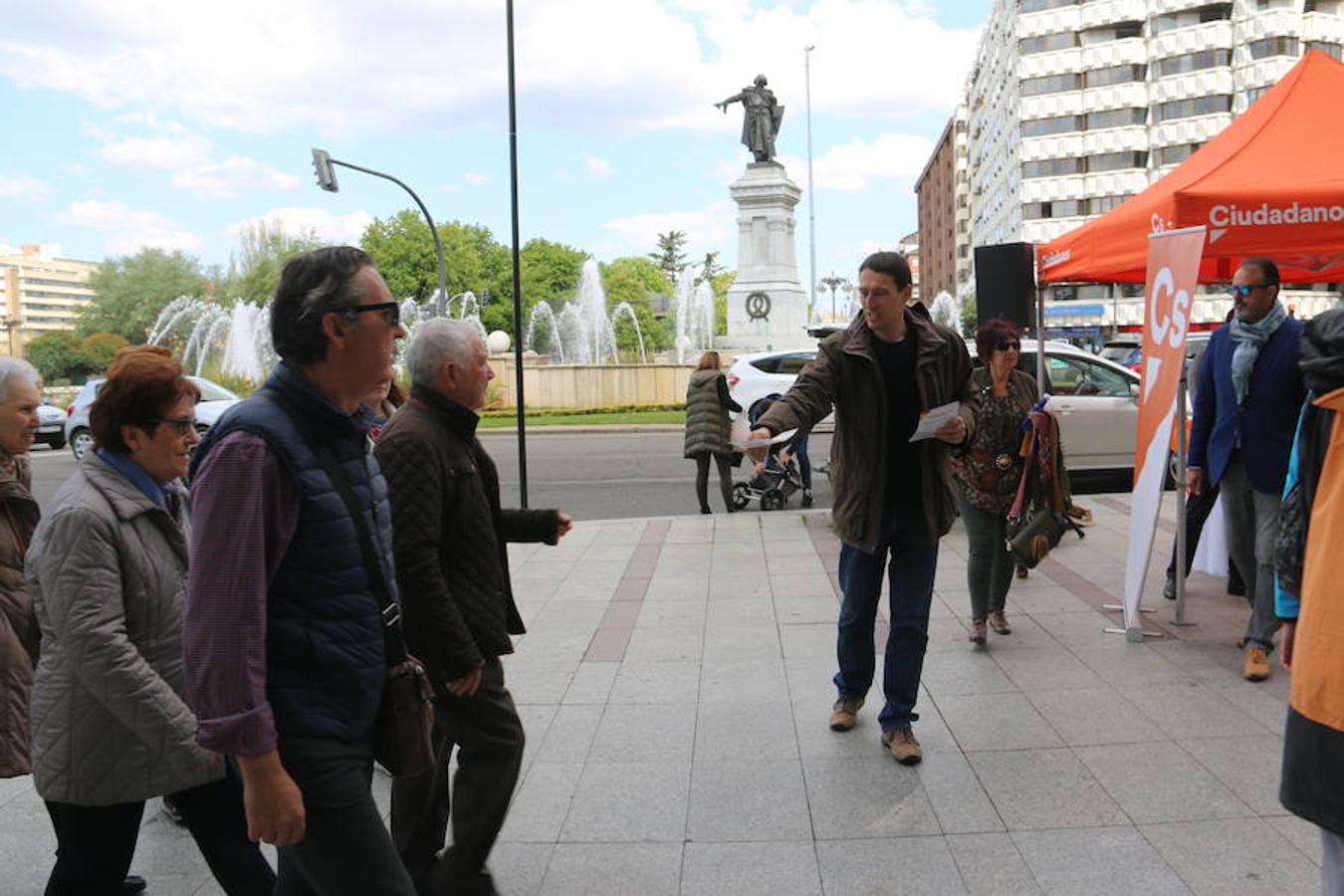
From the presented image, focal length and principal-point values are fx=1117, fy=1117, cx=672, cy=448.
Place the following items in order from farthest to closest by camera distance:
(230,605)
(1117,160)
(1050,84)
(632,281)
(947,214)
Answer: (947,214) < (632,281) < (1050,84) < (1117,160) < (230,605)

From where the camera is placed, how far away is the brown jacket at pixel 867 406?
4.42 meters

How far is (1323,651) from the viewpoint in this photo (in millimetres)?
2396

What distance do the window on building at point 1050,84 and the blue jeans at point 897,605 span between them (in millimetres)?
71574

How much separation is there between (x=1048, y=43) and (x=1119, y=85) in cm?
502

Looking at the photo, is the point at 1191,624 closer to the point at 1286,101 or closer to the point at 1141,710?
the point at 1141,710

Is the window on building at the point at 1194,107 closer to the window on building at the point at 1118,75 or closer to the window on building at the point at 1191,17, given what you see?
the window on building at the point at 1118,75

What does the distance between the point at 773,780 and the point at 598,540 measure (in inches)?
240

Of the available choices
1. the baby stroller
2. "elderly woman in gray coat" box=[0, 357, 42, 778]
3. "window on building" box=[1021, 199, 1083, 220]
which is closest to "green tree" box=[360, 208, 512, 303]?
"window on building" box=[1021, 199, 1083, 220]

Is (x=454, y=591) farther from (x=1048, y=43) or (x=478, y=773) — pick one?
(x=1048, y=43)

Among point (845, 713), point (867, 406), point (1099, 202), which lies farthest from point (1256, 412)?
point (1099, 202)

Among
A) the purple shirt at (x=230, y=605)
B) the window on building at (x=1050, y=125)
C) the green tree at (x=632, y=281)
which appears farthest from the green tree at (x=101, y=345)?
the purple shirt at (x=230, y=605)

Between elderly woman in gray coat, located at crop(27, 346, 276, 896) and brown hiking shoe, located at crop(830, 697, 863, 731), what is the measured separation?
2.56 metres

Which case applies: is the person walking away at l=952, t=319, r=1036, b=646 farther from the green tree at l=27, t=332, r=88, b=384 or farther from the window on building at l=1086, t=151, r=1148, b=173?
the green tree at l=27, t=332, r=88, b=384

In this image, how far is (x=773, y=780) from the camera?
4.21 m
